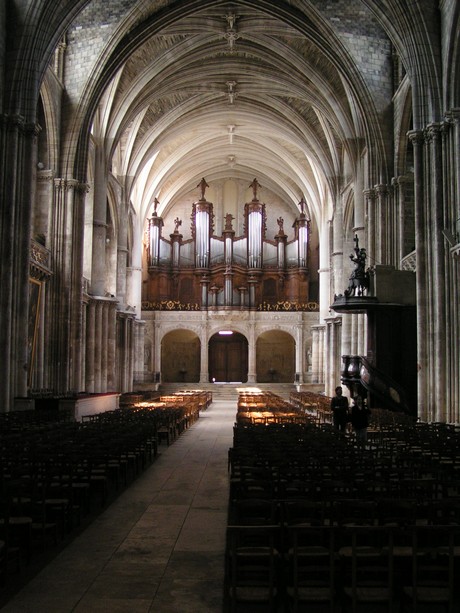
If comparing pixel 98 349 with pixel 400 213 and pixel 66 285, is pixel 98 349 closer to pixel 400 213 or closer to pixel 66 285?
pixel 66 285

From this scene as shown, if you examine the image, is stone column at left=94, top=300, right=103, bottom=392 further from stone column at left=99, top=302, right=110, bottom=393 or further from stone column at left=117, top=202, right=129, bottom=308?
stone column at left=117, top=202, right=129, bottom=308

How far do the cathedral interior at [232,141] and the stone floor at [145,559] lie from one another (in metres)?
10.6

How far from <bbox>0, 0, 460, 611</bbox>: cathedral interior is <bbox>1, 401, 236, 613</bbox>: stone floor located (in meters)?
10.6

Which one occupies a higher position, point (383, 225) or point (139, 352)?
point (383, 225)

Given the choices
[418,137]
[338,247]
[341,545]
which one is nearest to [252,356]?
[338,247]

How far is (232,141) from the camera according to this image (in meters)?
47.5

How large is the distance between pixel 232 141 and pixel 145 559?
43.4 m

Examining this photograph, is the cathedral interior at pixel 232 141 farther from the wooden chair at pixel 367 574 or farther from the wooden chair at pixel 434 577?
the wooden chair at pixel 367 574

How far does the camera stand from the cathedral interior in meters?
20.2

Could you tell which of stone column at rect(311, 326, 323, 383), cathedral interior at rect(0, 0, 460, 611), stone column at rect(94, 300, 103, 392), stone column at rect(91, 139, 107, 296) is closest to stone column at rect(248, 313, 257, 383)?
cathedral interior at rect(0, 0, 460, 611)

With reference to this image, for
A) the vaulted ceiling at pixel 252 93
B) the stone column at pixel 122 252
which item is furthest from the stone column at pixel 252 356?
the stone column at pixel 122 252

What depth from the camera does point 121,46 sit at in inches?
1089

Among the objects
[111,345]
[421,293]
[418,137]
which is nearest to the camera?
[421,293]

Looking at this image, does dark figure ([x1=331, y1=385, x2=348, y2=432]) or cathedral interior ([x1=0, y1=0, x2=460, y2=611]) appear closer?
dark figure ([x1=331, y1=385, x2=348, y2=432])
